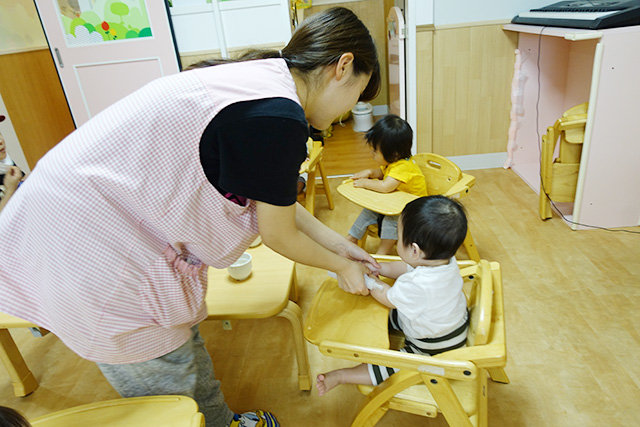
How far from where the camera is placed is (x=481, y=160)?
3223 mm

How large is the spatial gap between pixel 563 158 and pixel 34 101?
13.3 feet

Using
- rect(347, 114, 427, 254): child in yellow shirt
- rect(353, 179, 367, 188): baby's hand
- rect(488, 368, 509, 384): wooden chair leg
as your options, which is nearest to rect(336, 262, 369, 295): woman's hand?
rect(488, 368, 509, 384): wooden chair leg

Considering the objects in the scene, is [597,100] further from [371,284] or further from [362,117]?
[362,117]

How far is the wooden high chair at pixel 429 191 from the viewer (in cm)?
181

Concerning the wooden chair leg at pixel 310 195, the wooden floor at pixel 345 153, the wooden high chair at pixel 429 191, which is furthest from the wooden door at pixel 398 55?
the wooden high chair at pixel 429 191

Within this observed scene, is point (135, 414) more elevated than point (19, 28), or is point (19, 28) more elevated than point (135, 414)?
point (19, 28)

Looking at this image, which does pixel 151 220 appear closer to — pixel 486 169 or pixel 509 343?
pixel 509 343

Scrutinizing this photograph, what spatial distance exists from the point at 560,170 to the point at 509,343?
116 centimetres

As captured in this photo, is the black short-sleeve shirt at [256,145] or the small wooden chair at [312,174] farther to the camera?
the small wooden chair at [312,174]

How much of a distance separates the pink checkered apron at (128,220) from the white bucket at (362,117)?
3955mm

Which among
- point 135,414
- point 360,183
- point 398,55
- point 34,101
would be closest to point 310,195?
point 360,183

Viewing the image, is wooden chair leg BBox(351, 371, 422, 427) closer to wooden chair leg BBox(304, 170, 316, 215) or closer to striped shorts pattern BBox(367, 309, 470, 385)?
striped shorts pattern BBox(367, 309, 470, 385)

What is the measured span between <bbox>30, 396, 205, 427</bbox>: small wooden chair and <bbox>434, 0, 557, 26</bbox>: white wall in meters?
2.78

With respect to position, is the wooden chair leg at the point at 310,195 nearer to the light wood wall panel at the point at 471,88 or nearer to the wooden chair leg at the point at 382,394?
the light wood wall panel at the point at 471,88
